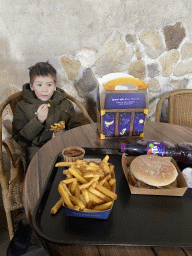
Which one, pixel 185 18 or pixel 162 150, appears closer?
pixel 162 150

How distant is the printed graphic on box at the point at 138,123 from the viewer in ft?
4.10

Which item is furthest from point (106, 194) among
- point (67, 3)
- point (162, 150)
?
point (67, 3)

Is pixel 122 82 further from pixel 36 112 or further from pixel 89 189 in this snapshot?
pixel 36 112

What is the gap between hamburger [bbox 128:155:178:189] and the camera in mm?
773

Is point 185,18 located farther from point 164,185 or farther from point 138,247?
point 138,247

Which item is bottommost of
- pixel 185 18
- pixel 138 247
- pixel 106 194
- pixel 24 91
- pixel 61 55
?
pixel 138 247

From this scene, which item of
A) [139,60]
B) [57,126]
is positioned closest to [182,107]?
[139,60]

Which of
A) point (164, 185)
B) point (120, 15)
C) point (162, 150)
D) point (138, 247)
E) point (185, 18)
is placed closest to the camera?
point (138, 247)

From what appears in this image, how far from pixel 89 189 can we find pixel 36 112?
48.0 inches

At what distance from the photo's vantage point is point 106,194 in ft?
2.15

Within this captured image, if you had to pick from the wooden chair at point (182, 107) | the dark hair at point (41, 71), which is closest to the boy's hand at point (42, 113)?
the dark hair at point (41, 71)

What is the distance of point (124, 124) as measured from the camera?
1.27 m

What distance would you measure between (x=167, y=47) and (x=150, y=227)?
2125mm

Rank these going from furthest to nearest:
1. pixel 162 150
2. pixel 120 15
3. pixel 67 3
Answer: pixel 120 15, pixel 67 3, pixel 162 150
